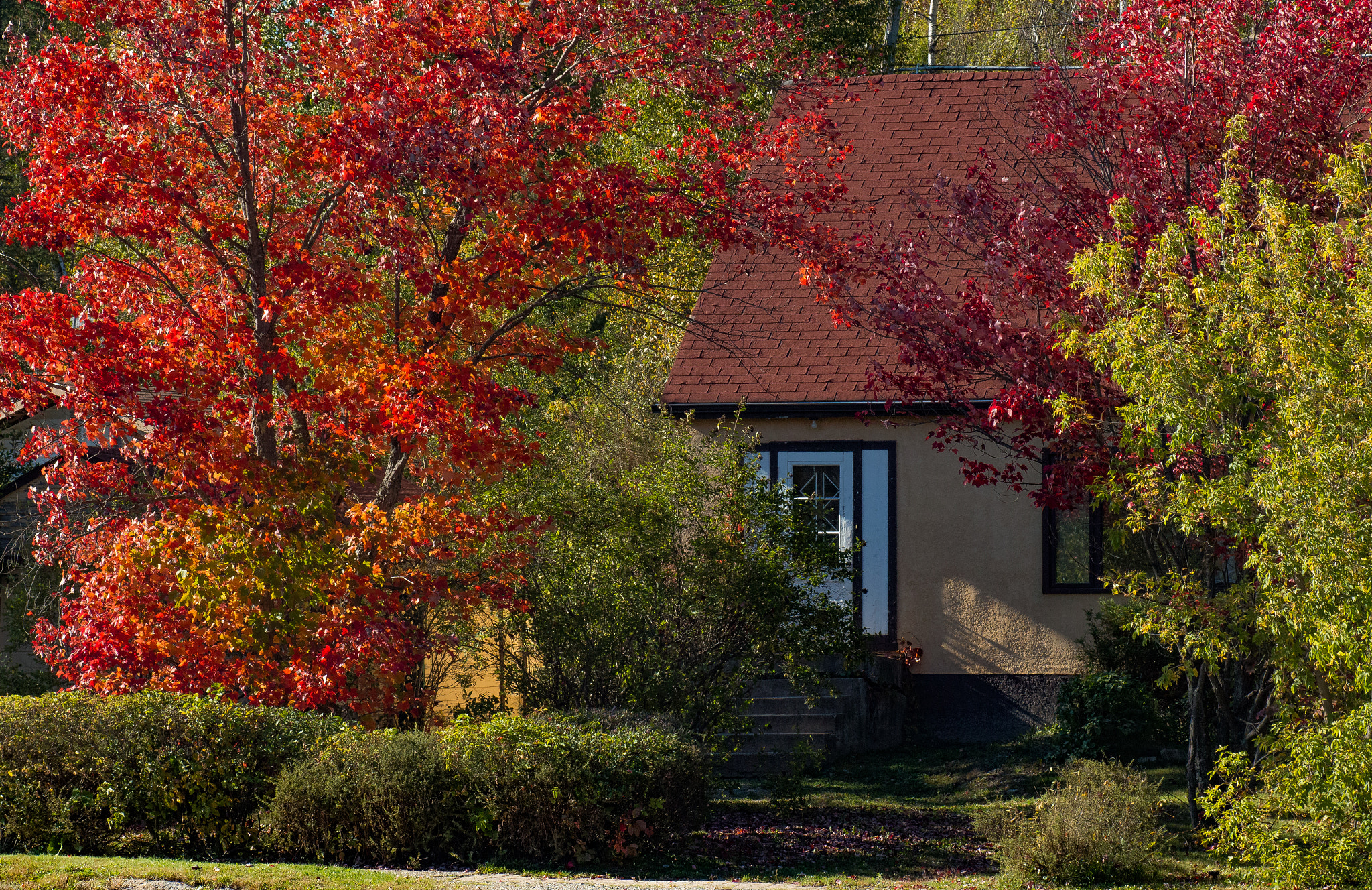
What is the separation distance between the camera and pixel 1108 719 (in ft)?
37.7

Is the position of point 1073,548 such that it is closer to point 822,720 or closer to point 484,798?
point 822,720

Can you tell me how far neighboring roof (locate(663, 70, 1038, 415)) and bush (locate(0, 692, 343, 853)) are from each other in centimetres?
709

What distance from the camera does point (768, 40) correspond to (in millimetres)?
10930

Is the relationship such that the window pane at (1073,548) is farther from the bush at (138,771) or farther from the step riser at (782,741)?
the bush at (138,771)

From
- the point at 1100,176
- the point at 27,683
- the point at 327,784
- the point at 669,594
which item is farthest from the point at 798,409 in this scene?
the point at 27,683

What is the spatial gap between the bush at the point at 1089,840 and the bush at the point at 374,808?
3.60 meters

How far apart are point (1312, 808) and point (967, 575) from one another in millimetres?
7534

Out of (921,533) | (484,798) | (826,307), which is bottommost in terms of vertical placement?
(484,798)

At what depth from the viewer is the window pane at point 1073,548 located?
551 inches

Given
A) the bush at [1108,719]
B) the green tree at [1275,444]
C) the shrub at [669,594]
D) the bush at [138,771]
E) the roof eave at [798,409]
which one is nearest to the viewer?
the green tree at [1275,444]

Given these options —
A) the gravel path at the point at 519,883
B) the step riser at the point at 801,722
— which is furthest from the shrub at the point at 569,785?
the step riser at the point at 801,722

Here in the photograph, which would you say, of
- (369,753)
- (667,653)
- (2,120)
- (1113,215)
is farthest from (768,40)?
(369,753)

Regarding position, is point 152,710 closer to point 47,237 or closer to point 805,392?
point 47,237

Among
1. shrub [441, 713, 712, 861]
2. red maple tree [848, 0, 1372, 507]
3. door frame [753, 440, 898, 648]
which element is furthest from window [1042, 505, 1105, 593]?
shrub [441, 713, 712, 861]
